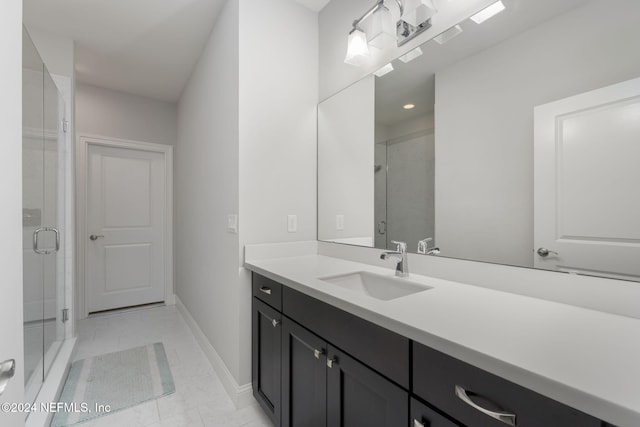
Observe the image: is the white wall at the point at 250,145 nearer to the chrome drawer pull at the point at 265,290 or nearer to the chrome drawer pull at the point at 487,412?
the chrome drawer pull at the point at 265,290

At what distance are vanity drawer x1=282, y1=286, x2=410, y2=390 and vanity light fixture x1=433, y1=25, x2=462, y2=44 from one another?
1271 mm

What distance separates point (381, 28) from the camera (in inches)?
58.1

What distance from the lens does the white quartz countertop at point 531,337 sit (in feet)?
1.59

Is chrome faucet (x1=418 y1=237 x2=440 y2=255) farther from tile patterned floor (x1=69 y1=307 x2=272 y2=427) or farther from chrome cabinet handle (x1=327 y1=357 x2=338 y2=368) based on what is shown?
tile patterned floor (x1=69 y1=307 x2=272 y2=427)

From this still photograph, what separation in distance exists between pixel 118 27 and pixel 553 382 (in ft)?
10.3

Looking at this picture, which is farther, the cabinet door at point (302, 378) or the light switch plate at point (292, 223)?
the light switch plate at point (292, 223)

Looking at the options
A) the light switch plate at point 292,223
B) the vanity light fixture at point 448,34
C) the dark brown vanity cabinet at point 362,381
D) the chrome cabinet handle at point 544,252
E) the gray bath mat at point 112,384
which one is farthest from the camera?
the light switch plate at point 292,223

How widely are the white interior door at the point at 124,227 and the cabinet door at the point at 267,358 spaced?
2519 millimetres

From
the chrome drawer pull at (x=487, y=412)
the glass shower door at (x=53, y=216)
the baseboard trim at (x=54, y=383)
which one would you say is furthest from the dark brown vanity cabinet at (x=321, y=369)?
the glass shower door at (x=53, y=216)

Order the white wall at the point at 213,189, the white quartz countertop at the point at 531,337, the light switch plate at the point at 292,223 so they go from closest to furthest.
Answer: the white quartz countertop at the point at 531,337, the white wall at the point at 213,189, the light switch plate at the point at 292,223

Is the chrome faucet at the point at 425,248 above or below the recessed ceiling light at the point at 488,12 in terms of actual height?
below

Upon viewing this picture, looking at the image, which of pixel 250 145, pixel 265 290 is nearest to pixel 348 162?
pixel 250 145

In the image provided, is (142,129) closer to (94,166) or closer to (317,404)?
(94,166)

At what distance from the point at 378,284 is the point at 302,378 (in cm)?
55
